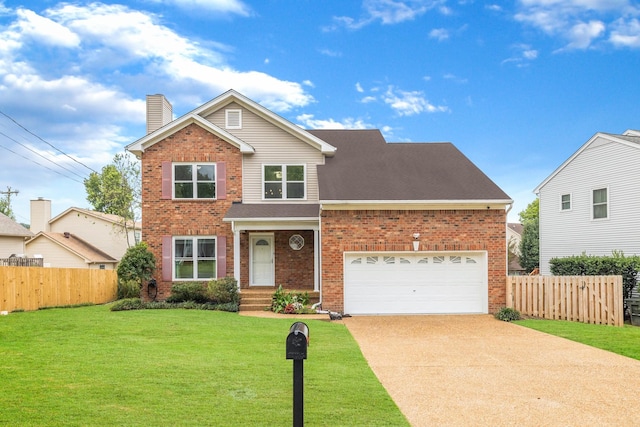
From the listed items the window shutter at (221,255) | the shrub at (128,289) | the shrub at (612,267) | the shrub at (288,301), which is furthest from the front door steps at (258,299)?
the shrub at (612,267)

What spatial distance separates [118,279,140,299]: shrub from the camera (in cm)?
2461

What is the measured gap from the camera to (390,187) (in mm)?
18328

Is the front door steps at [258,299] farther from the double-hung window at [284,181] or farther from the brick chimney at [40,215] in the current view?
the brick chimney at [40,215]

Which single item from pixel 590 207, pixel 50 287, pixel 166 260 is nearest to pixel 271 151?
pixel 166 260

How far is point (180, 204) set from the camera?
20094mm

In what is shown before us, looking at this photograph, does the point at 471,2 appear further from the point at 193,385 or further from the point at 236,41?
the point at 193,385

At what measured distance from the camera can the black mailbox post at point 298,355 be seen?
478cm

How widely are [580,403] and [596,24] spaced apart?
1794 centimetres

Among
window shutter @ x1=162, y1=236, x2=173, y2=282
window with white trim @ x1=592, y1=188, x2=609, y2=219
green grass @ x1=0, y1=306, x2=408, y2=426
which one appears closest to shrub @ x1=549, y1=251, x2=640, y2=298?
window with white trim @ x1=592, y1=188, x2=609, y2=219

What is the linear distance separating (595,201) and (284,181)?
43.6 ft

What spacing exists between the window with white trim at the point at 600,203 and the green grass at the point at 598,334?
8124mm

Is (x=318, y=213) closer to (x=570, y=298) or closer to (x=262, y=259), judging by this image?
(x=262, y=259)

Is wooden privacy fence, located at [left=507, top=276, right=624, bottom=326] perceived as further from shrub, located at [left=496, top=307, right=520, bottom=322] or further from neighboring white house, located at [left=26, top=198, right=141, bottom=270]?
neighboring white house, located at [left=26, top=198, right=141, bottom=270]

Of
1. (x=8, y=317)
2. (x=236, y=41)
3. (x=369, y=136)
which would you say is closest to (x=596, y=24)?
(x=369, y=136)
